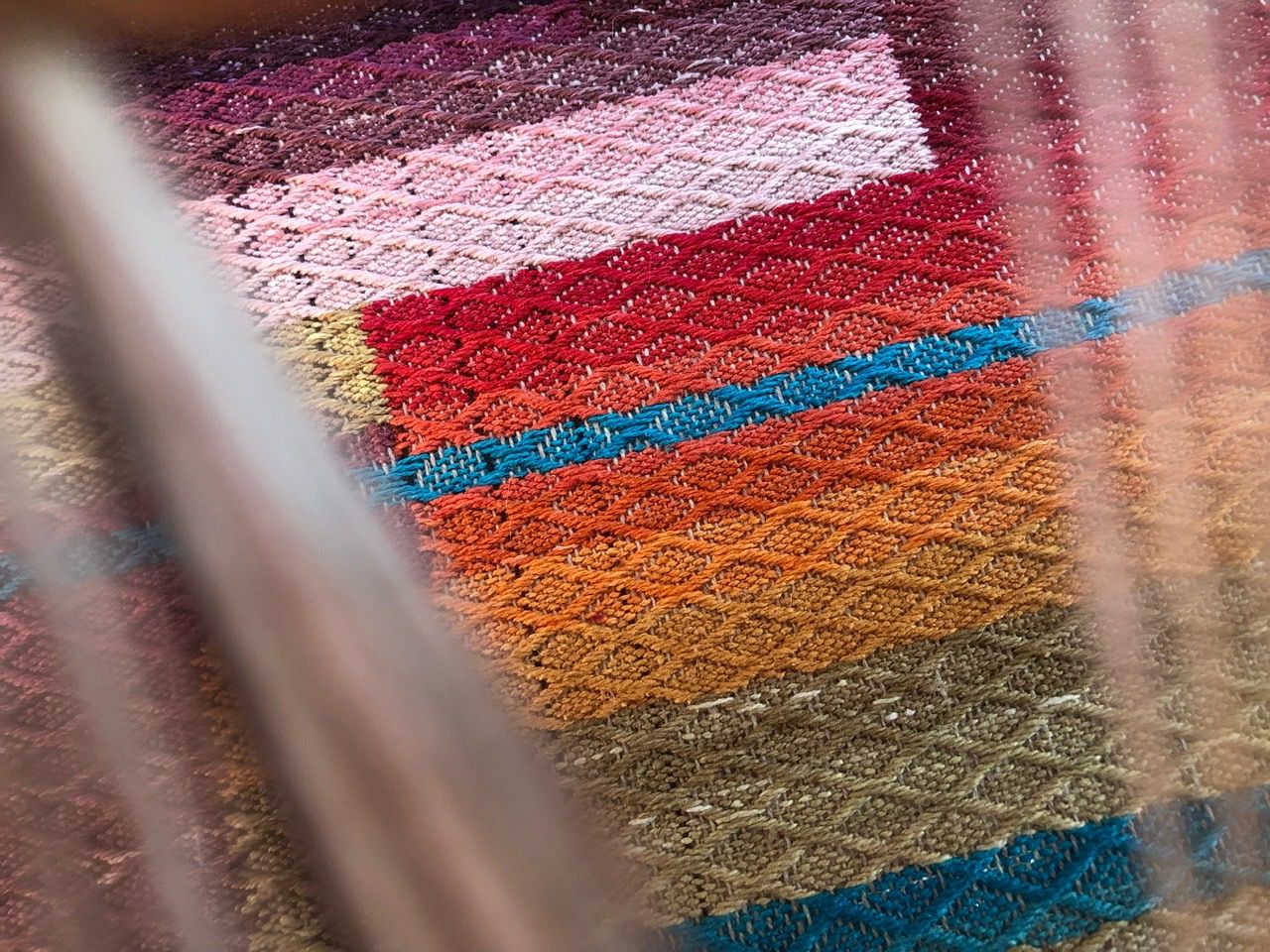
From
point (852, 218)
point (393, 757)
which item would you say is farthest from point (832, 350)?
point (393, 757)

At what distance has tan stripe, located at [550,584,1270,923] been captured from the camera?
522mm

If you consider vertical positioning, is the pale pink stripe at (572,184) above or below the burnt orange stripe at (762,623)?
above

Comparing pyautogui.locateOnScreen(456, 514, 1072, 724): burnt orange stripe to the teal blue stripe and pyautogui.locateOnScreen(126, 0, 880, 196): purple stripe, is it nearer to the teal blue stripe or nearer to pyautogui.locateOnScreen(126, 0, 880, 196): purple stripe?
the teal blue stripe

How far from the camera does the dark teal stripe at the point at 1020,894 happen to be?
511 millimetres

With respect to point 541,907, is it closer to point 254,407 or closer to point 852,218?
point 254,407

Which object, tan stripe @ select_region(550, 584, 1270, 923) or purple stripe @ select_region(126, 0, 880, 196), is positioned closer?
tan stripe @ select_region(550, 584, 1270, 923)

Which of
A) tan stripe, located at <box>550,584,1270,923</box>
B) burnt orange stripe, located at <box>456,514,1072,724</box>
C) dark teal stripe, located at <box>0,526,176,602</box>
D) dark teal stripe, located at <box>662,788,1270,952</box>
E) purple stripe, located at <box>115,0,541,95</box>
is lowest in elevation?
dark teal stripe, located at <box>662,788,1270,952</box>

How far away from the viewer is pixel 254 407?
579mm

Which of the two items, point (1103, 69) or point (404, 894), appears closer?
point (404, 894)

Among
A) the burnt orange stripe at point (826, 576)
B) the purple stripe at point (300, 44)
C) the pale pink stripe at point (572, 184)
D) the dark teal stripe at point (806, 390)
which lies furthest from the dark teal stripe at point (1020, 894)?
the purple stripe at point (300, 44)

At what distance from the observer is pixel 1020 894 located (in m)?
0.52

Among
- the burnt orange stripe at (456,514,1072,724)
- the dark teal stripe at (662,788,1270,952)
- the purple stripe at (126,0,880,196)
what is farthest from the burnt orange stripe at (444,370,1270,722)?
the purple stripe at (126,0,880,196)

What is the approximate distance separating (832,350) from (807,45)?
0.66 ft

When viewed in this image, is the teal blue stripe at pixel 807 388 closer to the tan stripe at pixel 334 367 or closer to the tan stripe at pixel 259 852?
the tan stripe at pixel 334 367
